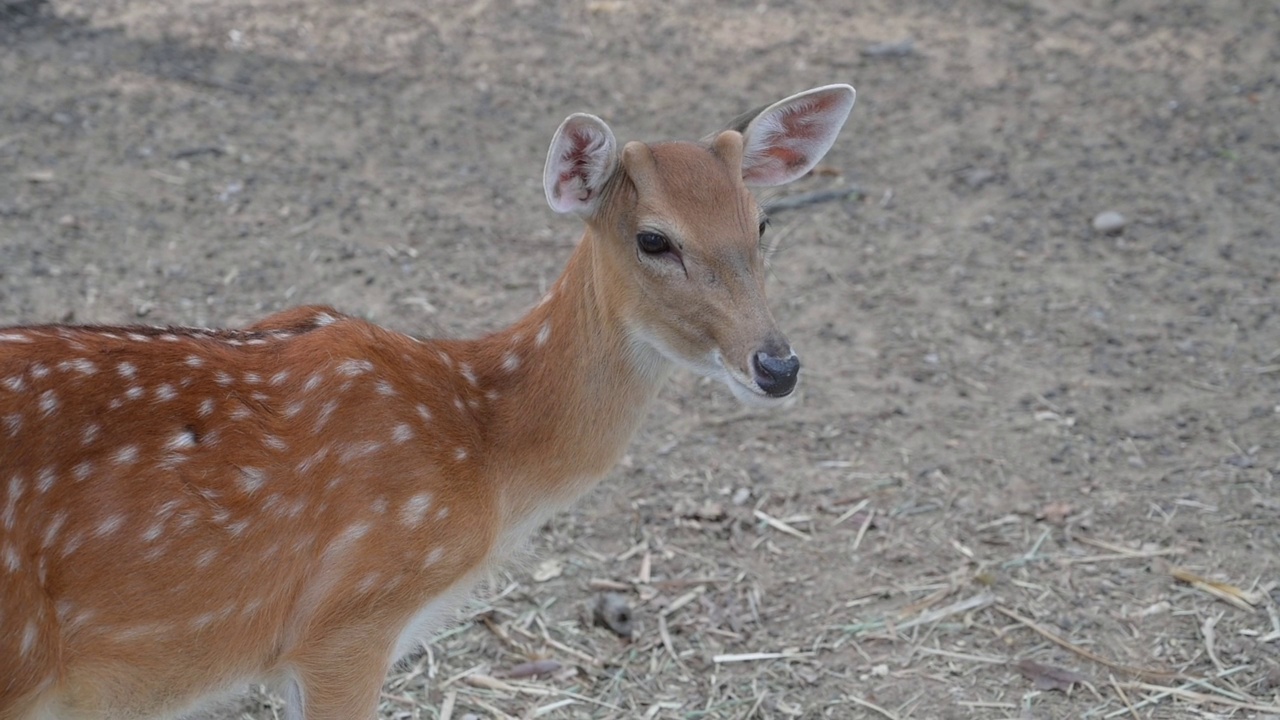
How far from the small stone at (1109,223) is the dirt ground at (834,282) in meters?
0.09

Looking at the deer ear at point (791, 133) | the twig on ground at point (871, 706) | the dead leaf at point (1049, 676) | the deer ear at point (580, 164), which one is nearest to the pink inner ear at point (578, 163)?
the deer ear at point (580, 164)

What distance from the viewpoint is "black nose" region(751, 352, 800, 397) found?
3.39 m

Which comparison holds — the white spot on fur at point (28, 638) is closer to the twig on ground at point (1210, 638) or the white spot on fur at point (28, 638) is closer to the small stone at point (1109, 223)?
the twig on ground at point (1210, 638)

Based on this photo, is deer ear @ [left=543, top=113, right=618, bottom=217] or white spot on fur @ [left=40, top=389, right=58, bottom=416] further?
deer ear @ [left=543, top=113, right=618, bottom=217]

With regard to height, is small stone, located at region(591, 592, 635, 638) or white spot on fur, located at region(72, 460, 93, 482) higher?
white spot on fur, located at region(72, 460, 93, 482)

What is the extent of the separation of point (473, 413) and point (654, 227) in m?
0.73

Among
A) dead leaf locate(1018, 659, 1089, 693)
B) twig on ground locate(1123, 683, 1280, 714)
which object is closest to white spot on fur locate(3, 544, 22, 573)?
dead leaf locate(1018, 659, 1089, 693)

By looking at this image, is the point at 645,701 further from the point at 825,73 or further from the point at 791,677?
the point at 825,73

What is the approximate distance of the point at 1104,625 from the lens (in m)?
4.61

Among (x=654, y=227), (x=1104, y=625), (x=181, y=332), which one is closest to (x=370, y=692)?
(x=181, y=332)

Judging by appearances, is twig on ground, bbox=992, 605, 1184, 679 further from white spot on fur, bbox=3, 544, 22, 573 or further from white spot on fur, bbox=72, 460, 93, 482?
white spot on fur, bbox=3, 544, 22, 573

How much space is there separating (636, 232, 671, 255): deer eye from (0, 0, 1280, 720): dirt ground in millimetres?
1241

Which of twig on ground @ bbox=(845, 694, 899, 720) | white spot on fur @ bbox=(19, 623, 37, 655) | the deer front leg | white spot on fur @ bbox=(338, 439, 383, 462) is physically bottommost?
twig on ground @ bbox=(845, 694, 899, 720)

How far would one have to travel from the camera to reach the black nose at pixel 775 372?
3389 mm
